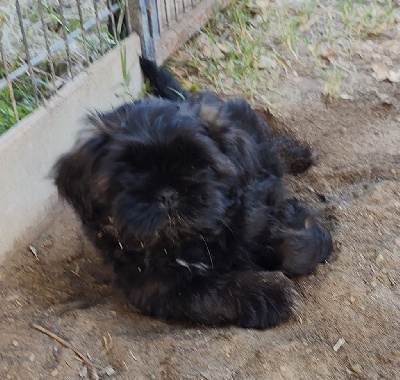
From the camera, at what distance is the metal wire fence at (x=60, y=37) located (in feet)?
9.60

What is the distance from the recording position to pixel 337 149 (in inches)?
126

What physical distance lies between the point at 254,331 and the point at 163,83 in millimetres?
1804

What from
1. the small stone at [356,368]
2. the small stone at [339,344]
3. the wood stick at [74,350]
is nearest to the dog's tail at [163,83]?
the wood stick at [74,350]

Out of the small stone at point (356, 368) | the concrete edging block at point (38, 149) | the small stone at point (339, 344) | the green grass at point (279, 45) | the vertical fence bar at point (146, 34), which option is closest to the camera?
the small stone at point (356, 368)

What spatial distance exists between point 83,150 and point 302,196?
1.36m

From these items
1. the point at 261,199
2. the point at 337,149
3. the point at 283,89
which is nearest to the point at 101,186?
the point at 261,199

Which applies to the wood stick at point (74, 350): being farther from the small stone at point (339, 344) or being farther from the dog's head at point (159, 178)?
the small stone at point (339, 344)

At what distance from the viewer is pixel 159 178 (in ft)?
6.03

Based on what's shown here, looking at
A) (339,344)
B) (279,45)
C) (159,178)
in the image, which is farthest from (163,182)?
(279,45)

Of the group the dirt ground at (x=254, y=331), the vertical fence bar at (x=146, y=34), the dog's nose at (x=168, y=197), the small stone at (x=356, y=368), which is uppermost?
the dog's nose at (x=168, y=197)

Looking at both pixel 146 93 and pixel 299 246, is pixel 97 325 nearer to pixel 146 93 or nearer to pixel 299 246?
pixel 299 246

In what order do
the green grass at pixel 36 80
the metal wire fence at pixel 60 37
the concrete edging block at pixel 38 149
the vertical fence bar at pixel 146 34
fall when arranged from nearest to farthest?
1. the concrete edging block at pixel 38 149
2. the green grass at pixel 36 80
3. the metal wire fence at pixel 60 37
4. the vertical fence bar at pixel 146 34

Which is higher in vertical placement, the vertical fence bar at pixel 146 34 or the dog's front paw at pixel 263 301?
the vertical fence bar at pixel 146 34

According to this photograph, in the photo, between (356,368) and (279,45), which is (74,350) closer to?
(356,368)
